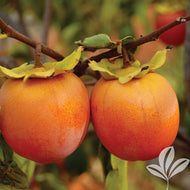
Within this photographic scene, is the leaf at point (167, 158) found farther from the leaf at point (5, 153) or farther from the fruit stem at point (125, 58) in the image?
the leaf at point (5, 153)

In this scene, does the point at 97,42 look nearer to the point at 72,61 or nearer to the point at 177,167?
the point at 72,61

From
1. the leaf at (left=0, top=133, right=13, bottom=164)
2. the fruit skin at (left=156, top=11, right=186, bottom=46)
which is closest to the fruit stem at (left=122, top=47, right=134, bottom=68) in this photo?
the leaf at (left=0, top=133, right=13, bottom=164)

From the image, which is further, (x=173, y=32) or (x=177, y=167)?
(x=173, y=32)

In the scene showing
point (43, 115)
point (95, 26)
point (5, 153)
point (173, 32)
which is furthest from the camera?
point (95, 26)

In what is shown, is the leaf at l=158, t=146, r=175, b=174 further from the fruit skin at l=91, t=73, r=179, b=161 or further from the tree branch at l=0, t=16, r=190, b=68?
the tree branch at l=0, t=16, r=190, b=68

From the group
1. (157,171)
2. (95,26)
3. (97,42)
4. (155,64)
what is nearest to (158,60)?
(155,64)

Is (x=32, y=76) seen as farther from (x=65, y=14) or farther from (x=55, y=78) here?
(x=65, y=14)

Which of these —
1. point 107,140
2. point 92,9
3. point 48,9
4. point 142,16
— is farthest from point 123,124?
point 92,9
